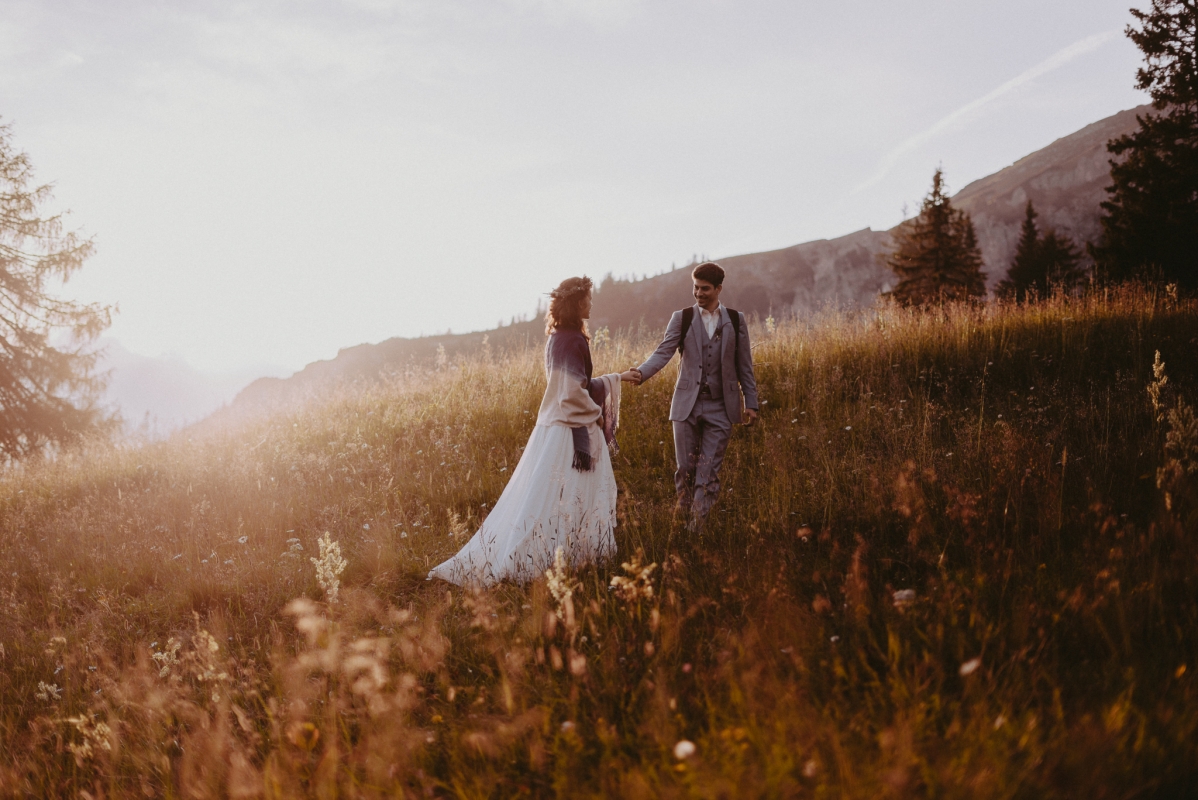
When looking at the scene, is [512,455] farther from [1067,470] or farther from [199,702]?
[1067,470]

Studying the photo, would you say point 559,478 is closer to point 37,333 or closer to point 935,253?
point 37,333

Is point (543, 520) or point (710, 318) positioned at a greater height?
point (710, 318)

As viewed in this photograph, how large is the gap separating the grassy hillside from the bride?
0.88ft

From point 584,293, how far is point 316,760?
349cm

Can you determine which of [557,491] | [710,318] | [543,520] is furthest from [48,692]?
[710,318]

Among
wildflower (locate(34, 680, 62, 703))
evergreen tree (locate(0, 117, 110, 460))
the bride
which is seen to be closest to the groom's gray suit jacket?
the bride

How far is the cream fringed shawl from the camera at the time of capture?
4520mm

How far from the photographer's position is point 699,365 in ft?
Result: 15.9

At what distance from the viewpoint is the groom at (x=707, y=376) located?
15.9 ft

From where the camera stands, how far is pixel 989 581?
2.78m

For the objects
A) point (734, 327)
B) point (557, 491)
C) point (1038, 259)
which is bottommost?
point (557, 491)

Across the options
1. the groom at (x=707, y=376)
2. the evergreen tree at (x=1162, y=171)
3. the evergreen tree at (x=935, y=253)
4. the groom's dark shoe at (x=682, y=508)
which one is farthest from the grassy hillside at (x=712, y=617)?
the evergreen tree at (x=935, y=253)

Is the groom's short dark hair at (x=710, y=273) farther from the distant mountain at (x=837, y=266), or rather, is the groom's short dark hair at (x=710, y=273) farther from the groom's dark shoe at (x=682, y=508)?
the distant mountain at (x=837, y=266)

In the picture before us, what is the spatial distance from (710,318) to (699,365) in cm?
46
